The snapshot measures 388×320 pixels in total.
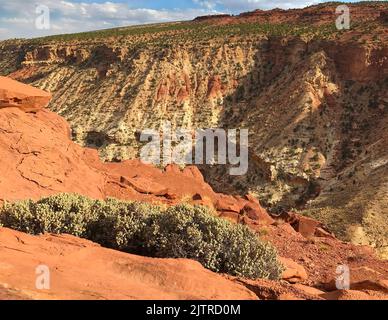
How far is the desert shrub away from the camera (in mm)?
8961

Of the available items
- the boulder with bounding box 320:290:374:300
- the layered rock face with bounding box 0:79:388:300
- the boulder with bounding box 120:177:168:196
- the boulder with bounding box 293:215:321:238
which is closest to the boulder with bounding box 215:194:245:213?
the layered rock face with bounding box 0:79:388:300

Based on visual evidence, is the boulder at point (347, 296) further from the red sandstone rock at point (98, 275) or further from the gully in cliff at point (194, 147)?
the gully in cliff at point (194, 147)

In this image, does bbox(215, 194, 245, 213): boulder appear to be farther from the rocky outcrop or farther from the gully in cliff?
the gully in cliff

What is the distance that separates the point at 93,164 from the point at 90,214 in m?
9.47

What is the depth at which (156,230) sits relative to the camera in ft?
31.4

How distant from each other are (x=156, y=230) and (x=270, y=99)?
40184 mm

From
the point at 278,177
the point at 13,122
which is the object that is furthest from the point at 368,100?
the point at 13,122

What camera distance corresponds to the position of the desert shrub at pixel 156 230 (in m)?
8.96

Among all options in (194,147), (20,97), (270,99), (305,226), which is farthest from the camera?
(270,99)

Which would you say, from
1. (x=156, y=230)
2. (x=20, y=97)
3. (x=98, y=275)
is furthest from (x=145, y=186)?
(x=98, y=275)

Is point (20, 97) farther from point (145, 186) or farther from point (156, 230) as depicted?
point (156, 230)

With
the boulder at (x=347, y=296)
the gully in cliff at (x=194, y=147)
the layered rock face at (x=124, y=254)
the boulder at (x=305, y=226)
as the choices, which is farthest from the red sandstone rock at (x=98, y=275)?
the gully in cliff at (x=194, y=147)

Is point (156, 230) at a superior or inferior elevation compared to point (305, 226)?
superior

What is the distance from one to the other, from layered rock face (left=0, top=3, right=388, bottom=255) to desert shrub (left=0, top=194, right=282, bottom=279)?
1906cm
